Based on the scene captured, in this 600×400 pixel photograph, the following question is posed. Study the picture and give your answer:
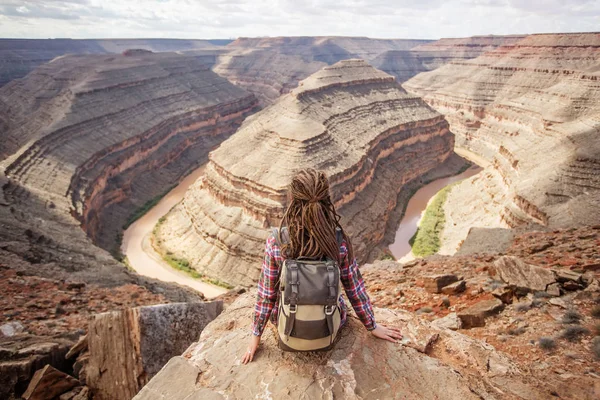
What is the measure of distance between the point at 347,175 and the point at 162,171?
2760 cm

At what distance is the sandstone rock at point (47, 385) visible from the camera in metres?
7.05

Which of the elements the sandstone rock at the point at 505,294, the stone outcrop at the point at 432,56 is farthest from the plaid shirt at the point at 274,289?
the stone outcrop at the point at 432,56

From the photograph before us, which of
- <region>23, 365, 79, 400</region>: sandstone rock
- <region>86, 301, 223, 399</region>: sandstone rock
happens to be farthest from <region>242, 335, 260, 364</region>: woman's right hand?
<region>23, 365, 79, 400</region>: sandstone rock

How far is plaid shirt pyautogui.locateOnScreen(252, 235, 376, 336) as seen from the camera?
224 inches

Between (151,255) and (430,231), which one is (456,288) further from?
(151,255)

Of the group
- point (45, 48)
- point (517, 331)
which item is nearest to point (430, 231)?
point (517, 331)

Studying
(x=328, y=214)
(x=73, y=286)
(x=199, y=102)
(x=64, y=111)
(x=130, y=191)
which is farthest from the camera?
(x=199, y=102)

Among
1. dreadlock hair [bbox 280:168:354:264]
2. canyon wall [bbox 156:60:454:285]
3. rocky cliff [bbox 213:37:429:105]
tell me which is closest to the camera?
dreadlock hair [bbox 280:168:354:264]

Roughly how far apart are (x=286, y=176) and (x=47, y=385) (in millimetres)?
24692

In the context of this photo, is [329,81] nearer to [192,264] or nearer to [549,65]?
[192,264]

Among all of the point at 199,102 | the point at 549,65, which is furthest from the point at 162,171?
the point at 549,65

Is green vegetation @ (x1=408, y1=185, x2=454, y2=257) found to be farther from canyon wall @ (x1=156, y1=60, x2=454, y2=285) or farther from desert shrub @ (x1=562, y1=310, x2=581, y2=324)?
desert shrub @ (x1=562, y1=310, x2=581, y2=324)

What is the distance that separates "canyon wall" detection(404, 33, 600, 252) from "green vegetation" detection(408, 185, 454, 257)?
938mm

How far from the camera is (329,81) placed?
52625mm
